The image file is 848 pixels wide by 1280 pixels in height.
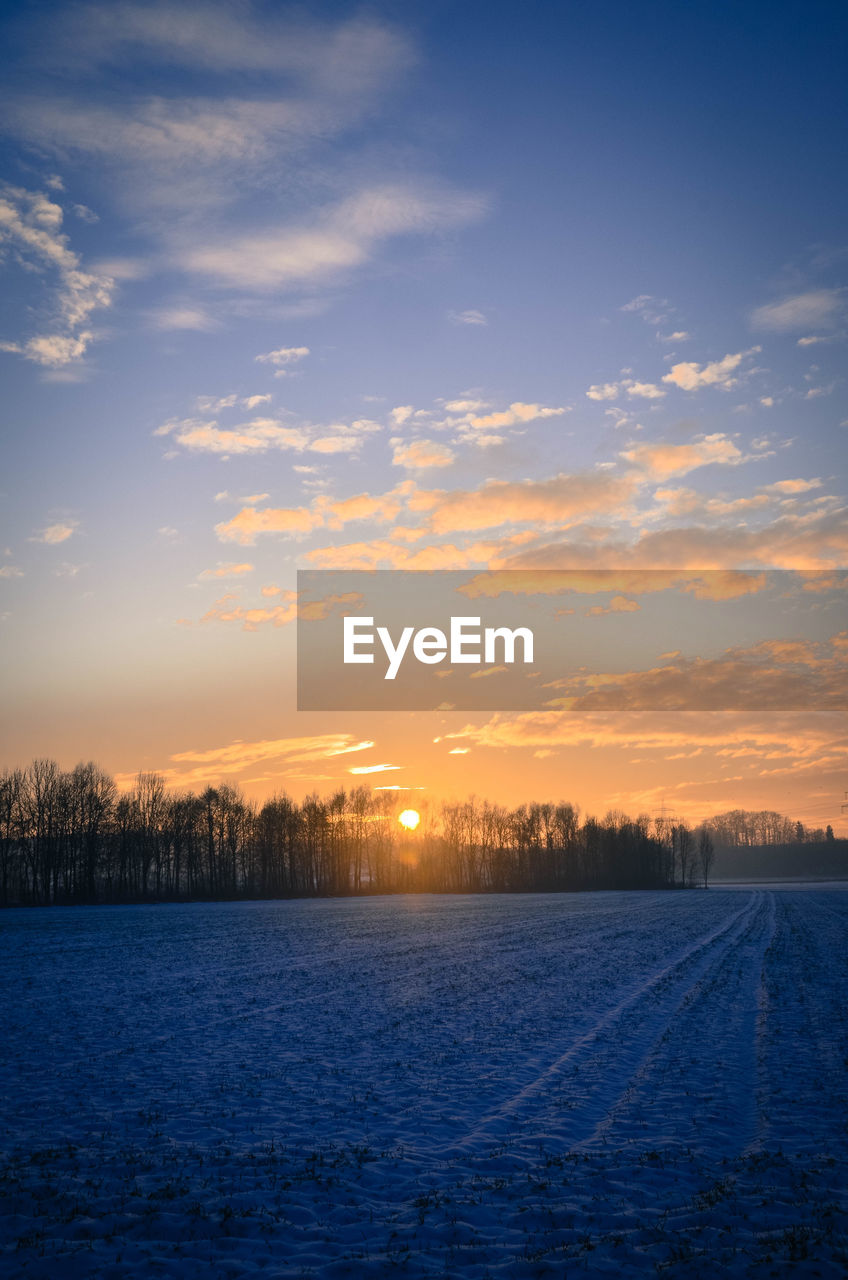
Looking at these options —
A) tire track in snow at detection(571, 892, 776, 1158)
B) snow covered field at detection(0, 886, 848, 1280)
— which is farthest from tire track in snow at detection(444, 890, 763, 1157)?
tire track in snow at detection(571, 892, 776, 1158)

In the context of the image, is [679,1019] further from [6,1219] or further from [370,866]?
[370,866]

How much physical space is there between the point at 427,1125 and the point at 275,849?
451ft

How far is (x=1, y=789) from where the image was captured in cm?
11244

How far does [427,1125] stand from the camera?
40.5ft

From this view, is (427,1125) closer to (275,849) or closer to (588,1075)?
(588,1075)

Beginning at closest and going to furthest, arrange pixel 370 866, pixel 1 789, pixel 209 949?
pixel 209 949, pixel 1 789, pixel 370 866

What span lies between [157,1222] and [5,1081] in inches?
292

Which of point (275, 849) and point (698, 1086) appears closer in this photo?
point (698, 1086)

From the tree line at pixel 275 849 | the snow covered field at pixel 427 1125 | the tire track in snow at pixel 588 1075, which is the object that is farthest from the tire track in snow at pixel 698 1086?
the tree line at pixel 275 849

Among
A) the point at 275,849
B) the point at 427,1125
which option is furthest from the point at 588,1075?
the point at 275,849

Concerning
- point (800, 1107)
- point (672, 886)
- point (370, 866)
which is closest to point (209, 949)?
point (800, 1107)

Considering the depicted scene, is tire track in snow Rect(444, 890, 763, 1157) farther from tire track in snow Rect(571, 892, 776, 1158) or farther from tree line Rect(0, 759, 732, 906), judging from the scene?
tree line Rect(0, 759, 732, 906)

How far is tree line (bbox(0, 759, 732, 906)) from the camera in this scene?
10738cm

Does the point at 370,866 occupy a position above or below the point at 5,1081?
below
